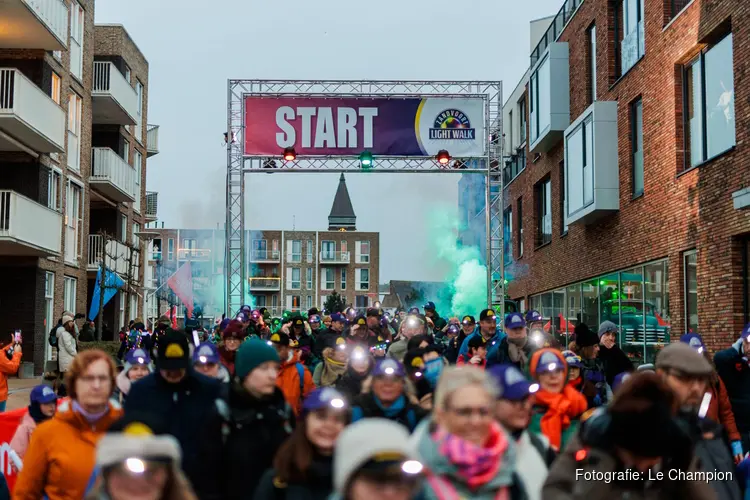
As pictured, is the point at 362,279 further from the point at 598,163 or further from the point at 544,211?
the point at 598,163

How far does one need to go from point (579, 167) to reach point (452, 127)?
568cm

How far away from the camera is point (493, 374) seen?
4.95 meters

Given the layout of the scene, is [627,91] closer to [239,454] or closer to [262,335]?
[262,335]

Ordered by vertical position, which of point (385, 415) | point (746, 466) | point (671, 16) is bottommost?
point (746, 466)

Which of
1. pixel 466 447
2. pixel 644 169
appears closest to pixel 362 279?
pixel 644 169

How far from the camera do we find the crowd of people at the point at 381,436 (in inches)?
131

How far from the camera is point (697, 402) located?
489cm

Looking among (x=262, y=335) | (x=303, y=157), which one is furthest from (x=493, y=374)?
(x=303, y=157)

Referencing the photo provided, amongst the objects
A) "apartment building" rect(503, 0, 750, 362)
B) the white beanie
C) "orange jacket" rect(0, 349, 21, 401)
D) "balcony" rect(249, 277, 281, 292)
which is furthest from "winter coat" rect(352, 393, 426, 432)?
"balcony" rect(249, 277, 281, 292)

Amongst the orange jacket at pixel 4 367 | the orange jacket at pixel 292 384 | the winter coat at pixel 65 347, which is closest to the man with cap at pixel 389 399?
the orange jacket at pixel 292 384

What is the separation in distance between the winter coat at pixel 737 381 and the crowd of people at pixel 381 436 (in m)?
0.29

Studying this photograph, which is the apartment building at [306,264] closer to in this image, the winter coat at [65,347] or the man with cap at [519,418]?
the winter coat at [65,347]

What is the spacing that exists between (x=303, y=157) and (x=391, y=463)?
2552cm

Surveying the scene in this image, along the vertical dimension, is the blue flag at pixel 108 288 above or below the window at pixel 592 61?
below
